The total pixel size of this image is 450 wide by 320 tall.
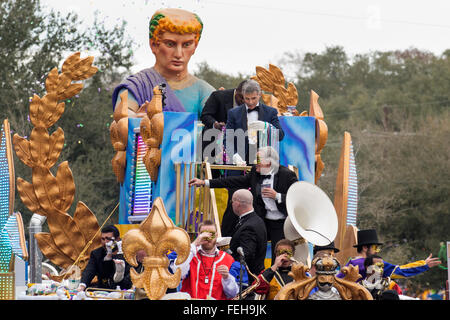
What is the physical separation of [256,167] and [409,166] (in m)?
25.5

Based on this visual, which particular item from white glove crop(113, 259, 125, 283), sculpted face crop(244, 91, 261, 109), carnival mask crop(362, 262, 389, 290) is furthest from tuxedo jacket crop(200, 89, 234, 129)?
carnival mask crop(362, 262, 389, 290)

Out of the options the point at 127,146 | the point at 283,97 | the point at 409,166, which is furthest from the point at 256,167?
the point at 409,166

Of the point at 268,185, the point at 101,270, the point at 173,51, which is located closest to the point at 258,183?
the point at 268,185

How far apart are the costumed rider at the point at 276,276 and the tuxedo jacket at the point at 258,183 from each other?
93.2 inches

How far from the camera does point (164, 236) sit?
946 cm

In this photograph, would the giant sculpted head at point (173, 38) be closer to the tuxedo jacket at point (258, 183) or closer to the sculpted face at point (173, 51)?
the sculpted face at point (173, 51)

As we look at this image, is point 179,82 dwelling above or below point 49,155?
above

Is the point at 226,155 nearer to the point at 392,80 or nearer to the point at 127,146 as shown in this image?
the point at 127,146

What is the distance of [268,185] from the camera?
12.9 meters

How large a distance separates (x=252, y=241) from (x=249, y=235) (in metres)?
0.07

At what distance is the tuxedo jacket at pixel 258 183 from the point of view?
1274 centimetres

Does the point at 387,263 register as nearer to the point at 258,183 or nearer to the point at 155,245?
the point at 258,183

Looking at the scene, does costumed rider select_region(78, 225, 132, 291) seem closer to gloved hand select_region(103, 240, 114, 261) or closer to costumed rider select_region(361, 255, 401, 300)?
gloved hand select_region(103, 240, 114, 261)

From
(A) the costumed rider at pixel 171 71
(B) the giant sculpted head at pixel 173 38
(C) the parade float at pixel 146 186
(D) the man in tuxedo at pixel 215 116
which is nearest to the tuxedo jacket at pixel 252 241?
(C) the parade float at pixel 146 186
